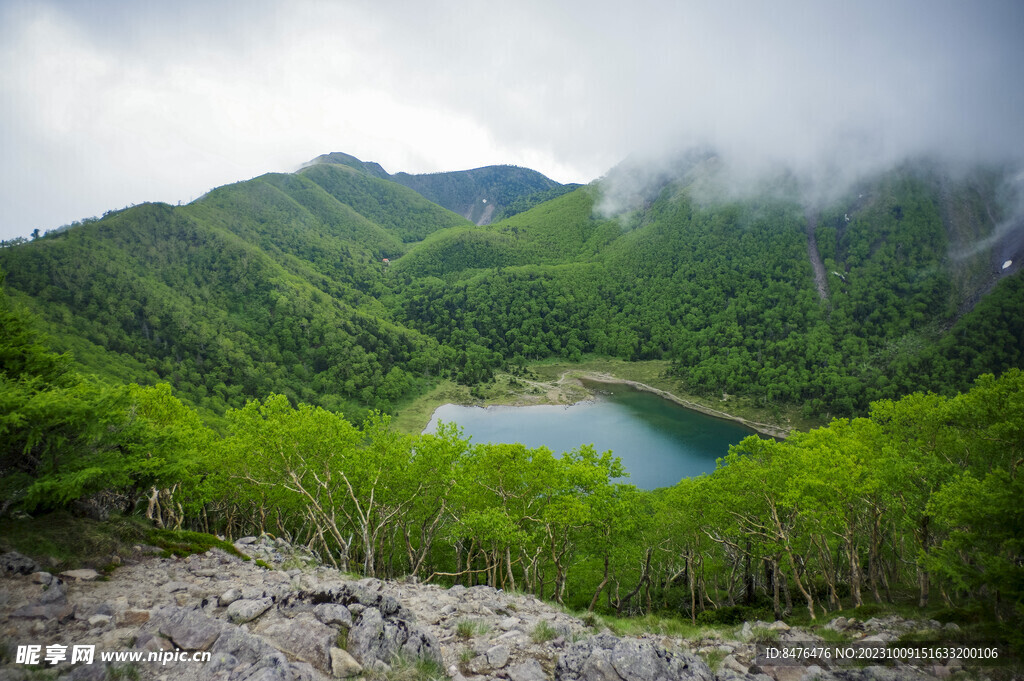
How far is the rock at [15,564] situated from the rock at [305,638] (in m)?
5.93

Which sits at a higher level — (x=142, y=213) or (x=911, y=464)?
(x=142, y=213)

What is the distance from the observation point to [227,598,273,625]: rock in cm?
929

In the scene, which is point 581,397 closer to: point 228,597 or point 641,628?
point 641,628

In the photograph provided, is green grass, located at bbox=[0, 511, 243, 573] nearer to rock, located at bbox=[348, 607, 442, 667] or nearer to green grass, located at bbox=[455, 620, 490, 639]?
rock, located at bbox=[348, 607, 442, 667]

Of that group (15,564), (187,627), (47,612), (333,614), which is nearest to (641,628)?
(333,614)

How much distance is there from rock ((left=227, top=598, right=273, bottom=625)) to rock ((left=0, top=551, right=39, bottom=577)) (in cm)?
468

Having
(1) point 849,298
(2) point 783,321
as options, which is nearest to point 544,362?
(2) point 783,321

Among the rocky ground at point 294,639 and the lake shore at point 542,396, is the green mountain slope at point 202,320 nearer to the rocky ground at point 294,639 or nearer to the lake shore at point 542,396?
the lake shore at point 542,396

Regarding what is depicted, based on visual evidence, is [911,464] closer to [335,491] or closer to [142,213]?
[335,491]

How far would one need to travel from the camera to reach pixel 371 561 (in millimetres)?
19328

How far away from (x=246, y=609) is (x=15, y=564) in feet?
17.9

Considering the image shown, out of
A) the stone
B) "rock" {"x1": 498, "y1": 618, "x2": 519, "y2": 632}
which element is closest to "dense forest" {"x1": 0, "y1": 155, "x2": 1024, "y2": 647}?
the stone

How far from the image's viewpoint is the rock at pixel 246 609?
929 centimetres

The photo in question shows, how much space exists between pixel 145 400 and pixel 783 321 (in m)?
190
